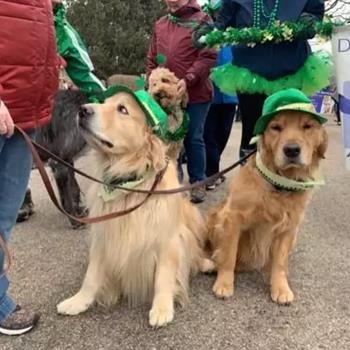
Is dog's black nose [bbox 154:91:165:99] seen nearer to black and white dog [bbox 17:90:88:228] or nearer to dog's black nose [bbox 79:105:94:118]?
black and white dog [bbox 17:90:88:228]

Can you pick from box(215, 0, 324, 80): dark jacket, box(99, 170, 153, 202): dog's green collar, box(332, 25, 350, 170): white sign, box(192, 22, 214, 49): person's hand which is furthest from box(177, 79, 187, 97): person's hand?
box(99, 170, 153, 202): dog's green collar

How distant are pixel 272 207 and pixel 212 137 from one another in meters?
2.87

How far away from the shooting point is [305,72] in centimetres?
312

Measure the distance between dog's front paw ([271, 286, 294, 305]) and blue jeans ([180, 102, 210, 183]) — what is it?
2.31 metres

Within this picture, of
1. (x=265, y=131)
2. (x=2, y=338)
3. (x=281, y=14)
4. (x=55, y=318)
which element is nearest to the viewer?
(x=2, y=338)

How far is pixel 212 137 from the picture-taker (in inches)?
211

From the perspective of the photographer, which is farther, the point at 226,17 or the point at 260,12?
the point at 226,17

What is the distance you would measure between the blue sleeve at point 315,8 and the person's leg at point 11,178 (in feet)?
→ 6.71

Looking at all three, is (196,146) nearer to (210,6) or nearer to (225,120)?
(225,120)

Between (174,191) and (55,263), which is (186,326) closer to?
(174,191)

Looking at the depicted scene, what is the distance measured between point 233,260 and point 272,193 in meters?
0.47

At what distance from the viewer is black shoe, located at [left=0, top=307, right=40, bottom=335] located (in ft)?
7.22

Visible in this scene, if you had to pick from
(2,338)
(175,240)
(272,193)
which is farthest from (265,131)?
(2,338)

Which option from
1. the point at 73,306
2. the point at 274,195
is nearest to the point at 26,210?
the point at 73,306
